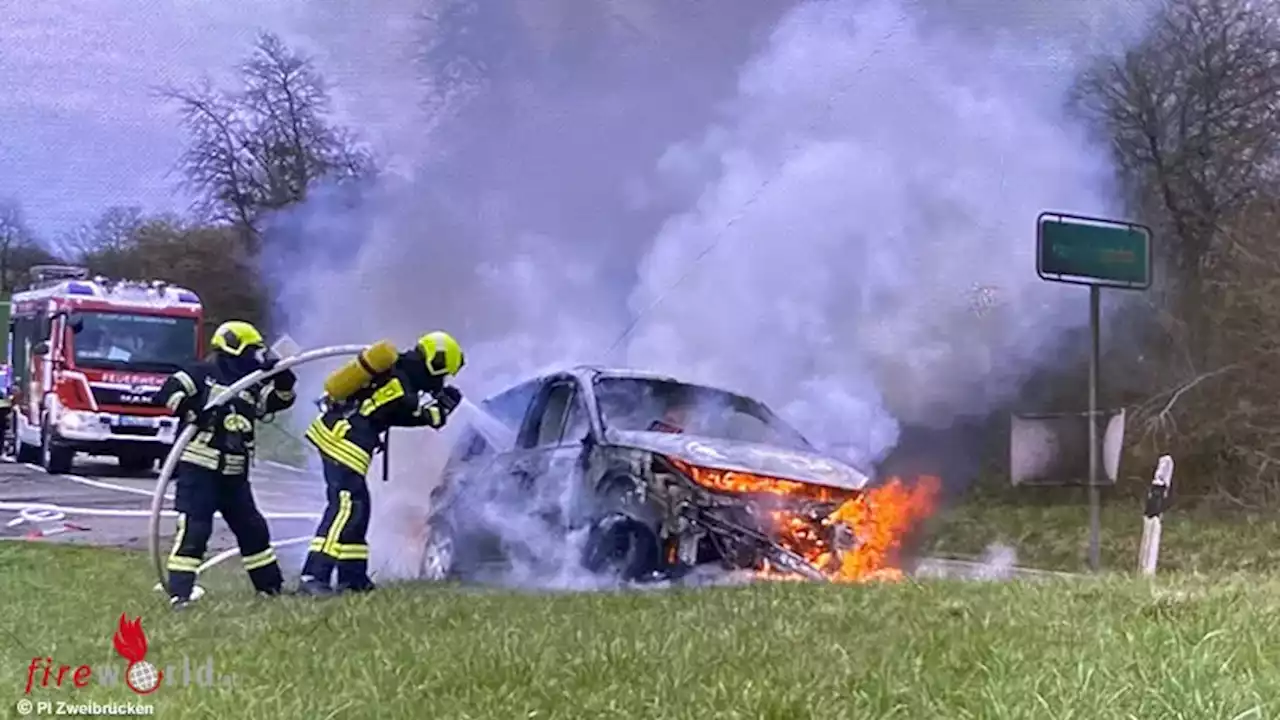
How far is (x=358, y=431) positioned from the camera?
13.3 ft

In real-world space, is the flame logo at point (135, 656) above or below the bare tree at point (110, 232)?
below

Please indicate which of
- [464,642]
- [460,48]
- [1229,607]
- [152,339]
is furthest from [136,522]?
[1229,607]

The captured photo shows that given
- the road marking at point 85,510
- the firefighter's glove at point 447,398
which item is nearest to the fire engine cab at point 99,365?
the road marking at point 85,510

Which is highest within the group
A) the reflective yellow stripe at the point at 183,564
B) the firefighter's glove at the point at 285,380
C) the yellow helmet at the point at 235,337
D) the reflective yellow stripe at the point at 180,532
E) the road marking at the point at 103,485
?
the yellow helmet at the point at 235,337

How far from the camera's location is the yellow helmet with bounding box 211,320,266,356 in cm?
393

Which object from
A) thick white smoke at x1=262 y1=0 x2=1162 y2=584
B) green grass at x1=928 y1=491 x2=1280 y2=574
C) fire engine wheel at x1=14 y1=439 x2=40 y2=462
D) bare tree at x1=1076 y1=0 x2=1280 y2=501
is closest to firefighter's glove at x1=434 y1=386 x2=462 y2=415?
thick white smoke at x1=262 y1=0 x2=1162 y2=584

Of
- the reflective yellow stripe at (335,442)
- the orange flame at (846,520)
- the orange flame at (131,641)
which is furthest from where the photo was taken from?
the orange flame at (846,520)

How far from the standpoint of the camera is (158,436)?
155 inches

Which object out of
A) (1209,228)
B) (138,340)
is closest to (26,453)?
(138,340)

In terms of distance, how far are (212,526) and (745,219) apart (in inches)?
81.2

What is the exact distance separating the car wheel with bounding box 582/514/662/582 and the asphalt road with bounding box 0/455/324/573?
934 millimetres

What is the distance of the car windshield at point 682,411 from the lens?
4.33 meters

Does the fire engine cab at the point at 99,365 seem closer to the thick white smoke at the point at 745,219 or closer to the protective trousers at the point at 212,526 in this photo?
the protective trousers at the point at 212,526

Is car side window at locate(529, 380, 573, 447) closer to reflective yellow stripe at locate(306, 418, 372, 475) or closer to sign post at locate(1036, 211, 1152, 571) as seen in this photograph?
reflective yellow stripe at locate(306, 418, 372, 475)
